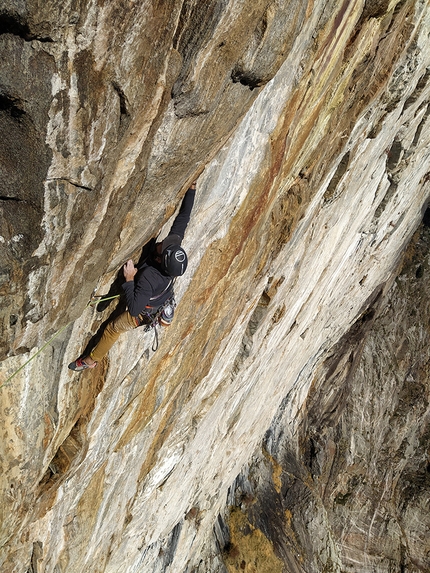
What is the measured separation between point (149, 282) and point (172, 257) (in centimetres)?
42

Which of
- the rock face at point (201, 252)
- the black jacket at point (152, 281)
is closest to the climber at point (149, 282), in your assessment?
the black jacket at point (152, 281)

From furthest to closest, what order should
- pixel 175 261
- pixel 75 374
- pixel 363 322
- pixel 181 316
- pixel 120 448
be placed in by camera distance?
pixel 363 322
pixel 120 448
pixel 181 316
pixel 75 374
pixel 175 261

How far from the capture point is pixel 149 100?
3.00 m

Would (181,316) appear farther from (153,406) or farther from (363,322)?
(363,322)

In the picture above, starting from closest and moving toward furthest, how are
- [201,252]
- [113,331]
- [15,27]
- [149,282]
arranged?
[15,27] → [149,282] → [113,331] → [201,252]

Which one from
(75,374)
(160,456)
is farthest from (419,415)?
(75,374)

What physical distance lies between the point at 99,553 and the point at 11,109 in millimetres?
7717

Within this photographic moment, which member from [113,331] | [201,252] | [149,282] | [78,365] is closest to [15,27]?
[149,282]

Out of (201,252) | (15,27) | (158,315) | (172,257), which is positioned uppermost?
(15,27)

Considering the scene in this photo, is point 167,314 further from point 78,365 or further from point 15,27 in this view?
point 15,27

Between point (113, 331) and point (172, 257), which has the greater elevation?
point (172, 257)

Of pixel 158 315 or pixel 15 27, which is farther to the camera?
pixel 158 315

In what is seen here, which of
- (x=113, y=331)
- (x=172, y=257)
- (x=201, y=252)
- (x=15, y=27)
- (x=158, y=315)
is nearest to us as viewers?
(x=15, y=27)

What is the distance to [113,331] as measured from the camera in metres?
4.68
